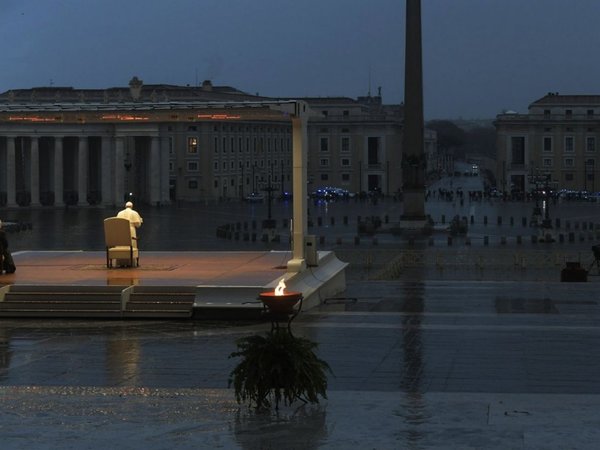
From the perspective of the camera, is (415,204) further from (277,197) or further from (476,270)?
(277,197)

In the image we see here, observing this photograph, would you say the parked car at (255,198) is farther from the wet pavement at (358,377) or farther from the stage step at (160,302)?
the stage step at (160,302)

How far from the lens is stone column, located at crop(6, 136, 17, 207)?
306ft

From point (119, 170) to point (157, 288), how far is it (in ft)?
260

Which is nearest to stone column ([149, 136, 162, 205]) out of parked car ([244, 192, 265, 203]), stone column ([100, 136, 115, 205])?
stone column ([100, 136, 115, 205])

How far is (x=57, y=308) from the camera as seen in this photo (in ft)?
61.6

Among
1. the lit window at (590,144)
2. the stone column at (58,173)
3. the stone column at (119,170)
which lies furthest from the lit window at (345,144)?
the stone column at (58,173)

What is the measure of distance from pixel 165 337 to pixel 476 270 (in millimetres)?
21247

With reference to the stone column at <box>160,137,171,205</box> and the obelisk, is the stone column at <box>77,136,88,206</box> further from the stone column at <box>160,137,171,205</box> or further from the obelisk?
the obelisk

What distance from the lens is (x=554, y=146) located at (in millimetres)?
128750

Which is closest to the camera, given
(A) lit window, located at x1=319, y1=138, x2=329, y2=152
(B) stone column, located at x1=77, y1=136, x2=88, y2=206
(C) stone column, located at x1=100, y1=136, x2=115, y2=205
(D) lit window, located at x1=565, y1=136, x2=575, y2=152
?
(B) stone column, located at x1=77, y1=136, x2=88, y2=206

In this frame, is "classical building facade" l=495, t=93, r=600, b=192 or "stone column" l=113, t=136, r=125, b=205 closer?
"stone column" l=113, t=136, r=125, b=205

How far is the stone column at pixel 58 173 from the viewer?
95.3 meters

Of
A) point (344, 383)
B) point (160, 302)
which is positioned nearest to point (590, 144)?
point (160, 302)

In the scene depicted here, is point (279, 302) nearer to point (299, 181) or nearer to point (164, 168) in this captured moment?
point (299, 181)
